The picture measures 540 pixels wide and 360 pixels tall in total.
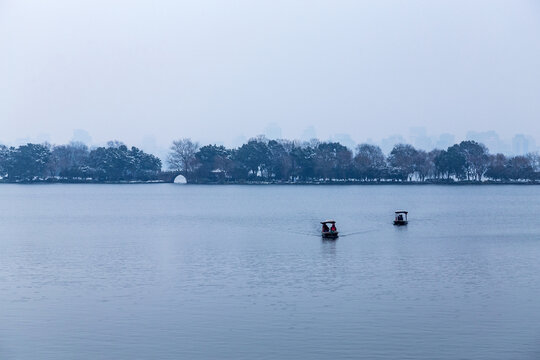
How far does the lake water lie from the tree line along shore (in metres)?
115

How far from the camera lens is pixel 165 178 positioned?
7436 inches

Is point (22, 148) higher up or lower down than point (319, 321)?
higher up

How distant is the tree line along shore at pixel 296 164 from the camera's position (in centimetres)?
15712

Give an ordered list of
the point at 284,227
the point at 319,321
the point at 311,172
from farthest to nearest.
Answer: the point at 311,172 < the point at 284,227 < the point at 319,321

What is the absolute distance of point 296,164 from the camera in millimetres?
158500

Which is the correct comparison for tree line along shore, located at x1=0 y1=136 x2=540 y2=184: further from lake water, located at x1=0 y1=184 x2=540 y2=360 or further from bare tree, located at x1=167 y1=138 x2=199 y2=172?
lake water, located at x1=0 y1=184 x2=540 y2=360

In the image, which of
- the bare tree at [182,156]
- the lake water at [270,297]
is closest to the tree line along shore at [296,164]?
the bare tree at [182,156]

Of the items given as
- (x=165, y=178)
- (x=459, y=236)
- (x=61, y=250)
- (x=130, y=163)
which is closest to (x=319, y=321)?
(x=61, y=250)

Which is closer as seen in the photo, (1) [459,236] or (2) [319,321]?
(2) [319,321]

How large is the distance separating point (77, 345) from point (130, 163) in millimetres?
155424

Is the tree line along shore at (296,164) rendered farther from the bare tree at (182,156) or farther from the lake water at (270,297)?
the lake water at (270,297)

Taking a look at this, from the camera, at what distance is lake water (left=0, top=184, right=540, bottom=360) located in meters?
16.8

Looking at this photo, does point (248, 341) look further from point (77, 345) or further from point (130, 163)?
point (130, 163)

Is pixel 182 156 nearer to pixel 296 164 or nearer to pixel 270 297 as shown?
pixel 296 164
